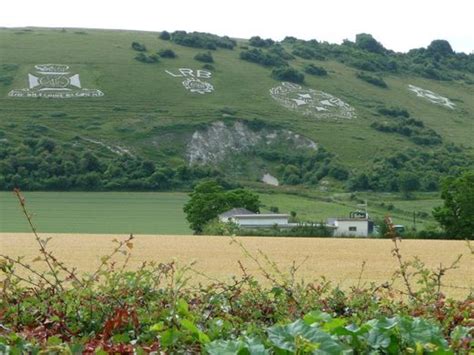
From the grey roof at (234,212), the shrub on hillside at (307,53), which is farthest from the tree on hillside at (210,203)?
the shrub on hillside at (307,53)

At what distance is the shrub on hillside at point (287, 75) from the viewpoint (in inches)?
5248

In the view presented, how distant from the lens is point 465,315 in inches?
194

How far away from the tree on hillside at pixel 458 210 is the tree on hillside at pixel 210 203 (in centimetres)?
1671

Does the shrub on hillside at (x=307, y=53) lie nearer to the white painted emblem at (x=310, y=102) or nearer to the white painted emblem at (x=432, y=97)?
the white painted emblem at (x=432, y=97)

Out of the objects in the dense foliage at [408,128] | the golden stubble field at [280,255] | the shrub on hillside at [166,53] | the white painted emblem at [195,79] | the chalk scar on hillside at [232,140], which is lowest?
the chalk scar on hillside at [232,140]

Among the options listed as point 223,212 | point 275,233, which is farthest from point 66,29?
point 275,233

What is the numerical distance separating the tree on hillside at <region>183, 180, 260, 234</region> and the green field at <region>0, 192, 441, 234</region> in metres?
1.26

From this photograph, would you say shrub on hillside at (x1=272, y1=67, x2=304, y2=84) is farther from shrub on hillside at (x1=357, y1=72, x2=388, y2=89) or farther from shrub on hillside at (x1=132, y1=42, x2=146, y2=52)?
shrub on hillside at (x1=132, y1=42, x2=146, y2=52)

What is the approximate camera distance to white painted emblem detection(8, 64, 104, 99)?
359 feet

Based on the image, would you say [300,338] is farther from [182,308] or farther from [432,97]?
[432,97]

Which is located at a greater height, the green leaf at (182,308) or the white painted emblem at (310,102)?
the green leaf at (182,308)

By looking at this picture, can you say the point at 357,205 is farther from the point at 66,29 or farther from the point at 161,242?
the point at 66,29

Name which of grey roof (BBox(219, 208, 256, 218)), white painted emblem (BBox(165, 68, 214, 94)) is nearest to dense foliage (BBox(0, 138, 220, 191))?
grey roof (BBox(219, 208, 256, 218))

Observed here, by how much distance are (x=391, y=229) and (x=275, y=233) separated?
3598 centimetres
